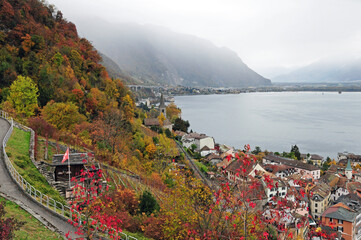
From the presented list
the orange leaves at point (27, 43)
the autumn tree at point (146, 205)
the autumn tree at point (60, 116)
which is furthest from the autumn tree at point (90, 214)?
the orange leaves at point (27, 43)

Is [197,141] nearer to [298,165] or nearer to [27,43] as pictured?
[298,165]

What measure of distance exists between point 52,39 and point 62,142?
2226 cm

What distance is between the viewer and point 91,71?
146ft

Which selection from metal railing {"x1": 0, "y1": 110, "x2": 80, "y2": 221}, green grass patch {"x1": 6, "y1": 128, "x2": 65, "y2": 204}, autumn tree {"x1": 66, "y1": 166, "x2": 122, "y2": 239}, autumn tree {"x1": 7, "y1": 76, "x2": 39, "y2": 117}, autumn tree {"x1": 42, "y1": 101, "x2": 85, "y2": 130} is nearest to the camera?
autumn tree {"x1": 66, "y1": 166, "x2": 122, "y2": 239}

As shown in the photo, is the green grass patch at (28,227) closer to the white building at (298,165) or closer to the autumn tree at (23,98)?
the autumn tree at (23,98)

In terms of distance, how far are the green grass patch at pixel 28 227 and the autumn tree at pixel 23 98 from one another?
1932 centimetres

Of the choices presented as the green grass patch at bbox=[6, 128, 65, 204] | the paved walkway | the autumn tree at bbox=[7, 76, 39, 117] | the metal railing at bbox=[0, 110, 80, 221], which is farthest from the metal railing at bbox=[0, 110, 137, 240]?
the autumn tree at bbox=[7, 76, 39, 117]

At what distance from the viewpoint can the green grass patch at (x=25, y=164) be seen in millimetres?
13445

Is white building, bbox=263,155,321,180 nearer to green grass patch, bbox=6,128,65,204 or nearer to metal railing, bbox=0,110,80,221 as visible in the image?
green grass patch, bbox=6,128,65,204

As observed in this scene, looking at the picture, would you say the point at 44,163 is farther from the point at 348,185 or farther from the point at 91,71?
the point at 348,185

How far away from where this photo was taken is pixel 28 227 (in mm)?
9406

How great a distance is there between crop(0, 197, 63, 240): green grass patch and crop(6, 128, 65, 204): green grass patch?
2572 millimetres

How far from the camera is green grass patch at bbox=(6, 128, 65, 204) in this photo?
44.1 ft

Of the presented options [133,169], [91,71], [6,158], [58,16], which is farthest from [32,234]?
[58,16]
